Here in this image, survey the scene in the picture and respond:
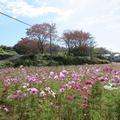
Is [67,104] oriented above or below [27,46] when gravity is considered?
below

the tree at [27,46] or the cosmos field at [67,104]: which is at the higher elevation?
the tree at [27,46]

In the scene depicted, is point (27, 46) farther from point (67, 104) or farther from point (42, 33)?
point (67, 104)

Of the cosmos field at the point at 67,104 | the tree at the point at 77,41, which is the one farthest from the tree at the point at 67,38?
the cosmos field at the point at 67,104

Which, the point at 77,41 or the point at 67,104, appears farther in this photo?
the point at 77,41

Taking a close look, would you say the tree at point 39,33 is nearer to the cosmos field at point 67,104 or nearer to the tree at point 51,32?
the tree at point 51,32

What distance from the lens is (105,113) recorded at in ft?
21.3

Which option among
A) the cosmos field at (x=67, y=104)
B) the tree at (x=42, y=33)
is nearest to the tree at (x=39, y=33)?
the tree at (x=42, y=33)

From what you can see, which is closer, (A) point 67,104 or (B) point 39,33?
(A) point 67,104

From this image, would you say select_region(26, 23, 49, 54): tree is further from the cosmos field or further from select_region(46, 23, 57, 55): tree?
the cosmos field

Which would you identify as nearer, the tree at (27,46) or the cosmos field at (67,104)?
the cosmos field at (67,104)

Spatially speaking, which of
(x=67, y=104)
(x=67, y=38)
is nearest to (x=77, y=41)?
(x=67, y=38)

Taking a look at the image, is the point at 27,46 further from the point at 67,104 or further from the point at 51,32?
the point at 67,104

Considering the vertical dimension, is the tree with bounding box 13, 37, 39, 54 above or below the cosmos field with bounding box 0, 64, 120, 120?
above

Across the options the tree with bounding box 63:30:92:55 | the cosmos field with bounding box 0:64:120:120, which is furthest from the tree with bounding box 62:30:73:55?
the cosmos field with bounding box 0:64:120:120
